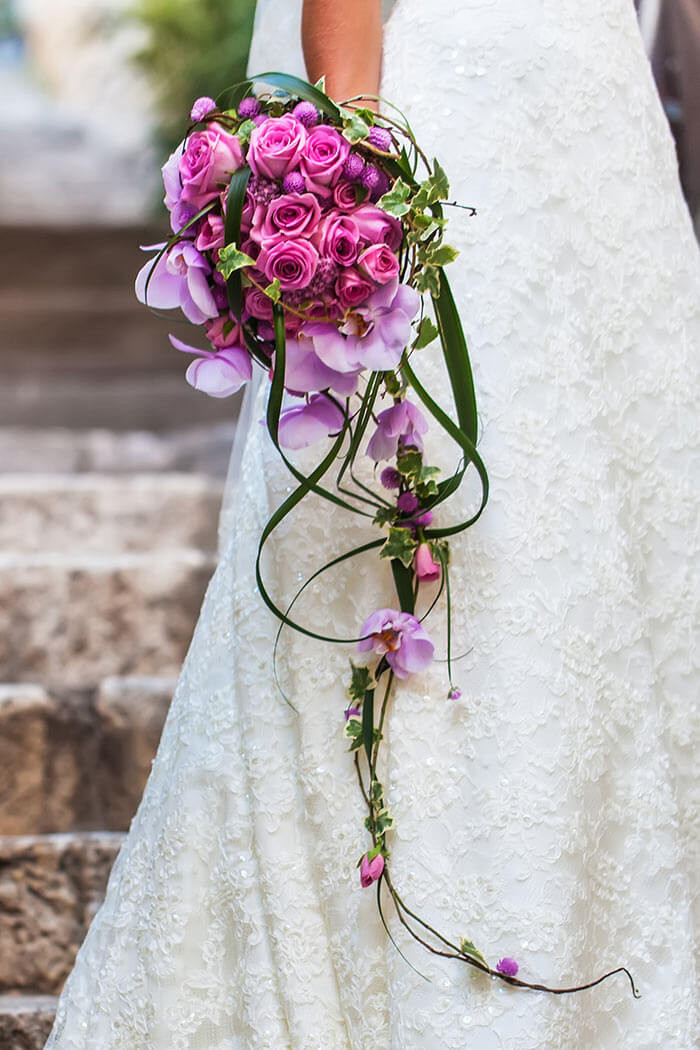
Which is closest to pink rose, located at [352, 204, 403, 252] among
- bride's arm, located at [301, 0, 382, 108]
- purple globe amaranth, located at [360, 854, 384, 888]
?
bride's arm, located at [301, 0, 382, 108]

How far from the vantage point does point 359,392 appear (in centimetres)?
92

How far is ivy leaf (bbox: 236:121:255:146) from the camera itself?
77 cm

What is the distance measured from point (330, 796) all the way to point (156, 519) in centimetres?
164

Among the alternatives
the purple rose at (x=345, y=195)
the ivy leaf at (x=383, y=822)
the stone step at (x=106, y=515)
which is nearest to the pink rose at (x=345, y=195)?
the purple rose at (x=345, y=195)

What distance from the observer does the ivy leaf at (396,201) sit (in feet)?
2.52

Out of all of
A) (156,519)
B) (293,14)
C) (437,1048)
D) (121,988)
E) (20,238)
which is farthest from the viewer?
(20,238)

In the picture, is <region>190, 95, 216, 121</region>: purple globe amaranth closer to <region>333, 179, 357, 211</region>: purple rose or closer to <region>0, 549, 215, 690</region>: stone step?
<region>333, 179, 357, 211</region>: purple rose

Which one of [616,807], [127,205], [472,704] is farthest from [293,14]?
[127,205]

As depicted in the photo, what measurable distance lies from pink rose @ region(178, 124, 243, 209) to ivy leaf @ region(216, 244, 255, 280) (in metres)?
0.05

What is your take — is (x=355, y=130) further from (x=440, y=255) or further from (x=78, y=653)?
(x=78, y=653)

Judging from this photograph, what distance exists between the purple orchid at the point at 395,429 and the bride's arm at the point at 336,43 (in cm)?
27

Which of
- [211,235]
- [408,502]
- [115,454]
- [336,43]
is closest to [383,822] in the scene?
[408,502]

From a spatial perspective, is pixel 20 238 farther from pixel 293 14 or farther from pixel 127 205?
pixel 293 14

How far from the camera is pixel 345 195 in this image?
2.51ft
